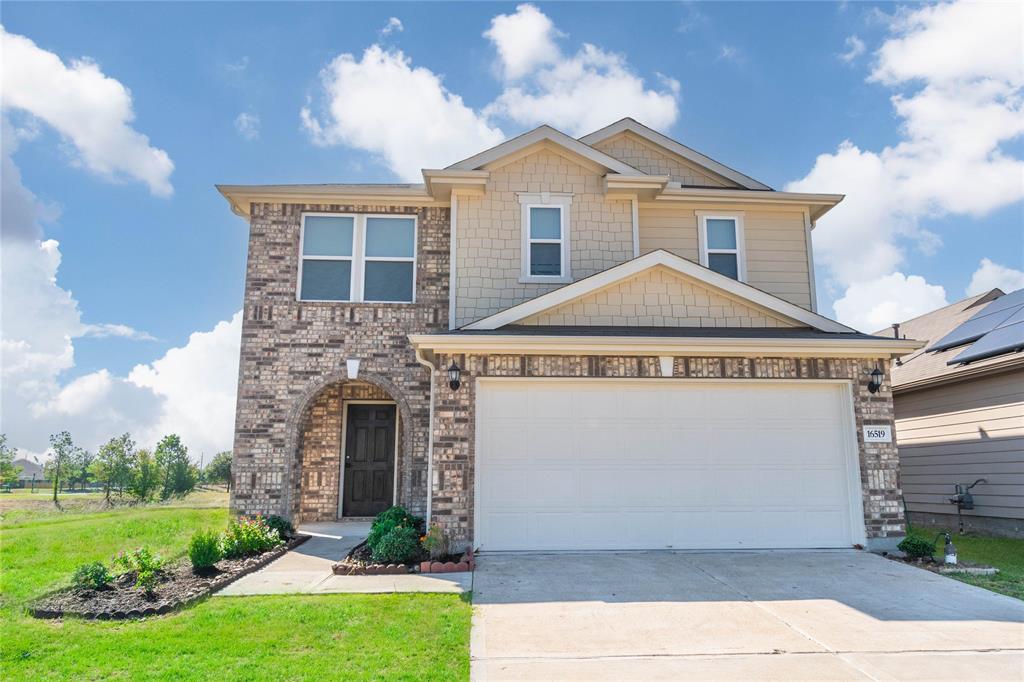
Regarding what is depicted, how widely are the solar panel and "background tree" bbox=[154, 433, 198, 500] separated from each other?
17.3 meters

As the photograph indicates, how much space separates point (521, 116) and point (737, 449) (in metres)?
7.92

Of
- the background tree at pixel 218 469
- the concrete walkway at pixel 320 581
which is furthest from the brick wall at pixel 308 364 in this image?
the background tree at pixel 218 469

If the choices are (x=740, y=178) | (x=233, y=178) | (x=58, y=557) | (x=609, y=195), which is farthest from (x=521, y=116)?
(x=58, y=557)

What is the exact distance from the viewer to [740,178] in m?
12.8

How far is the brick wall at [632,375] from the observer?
8305 mm

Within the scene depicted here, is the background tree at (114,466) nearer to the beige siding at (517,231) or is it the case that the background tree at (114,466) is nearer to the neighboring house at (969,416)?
the beige siding at (517,231)

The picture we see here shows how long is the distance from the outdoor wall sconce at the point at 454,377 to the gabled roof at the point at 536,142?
4184 millimetres

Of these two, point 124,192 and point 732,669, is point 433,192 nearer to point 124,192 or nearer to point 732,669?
point 124,192

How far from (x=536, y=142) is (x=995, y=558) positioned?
9396 mm

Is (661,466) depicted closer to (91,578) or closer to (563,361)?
(563,361)

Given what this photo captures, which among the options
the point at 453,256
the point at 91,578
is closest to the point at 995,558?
the point at 453,256

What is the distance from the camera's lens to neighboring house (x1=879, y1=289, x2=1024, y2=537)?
1038 cm

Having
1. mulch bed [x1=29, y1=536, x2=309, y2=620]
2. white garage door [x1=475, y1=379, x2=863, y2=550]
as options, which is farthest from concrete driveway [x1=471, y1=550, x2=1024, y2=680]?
mulch bed [x1=29, y1=536, x2=309, y2=620]

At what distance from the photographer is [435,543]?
786cm
